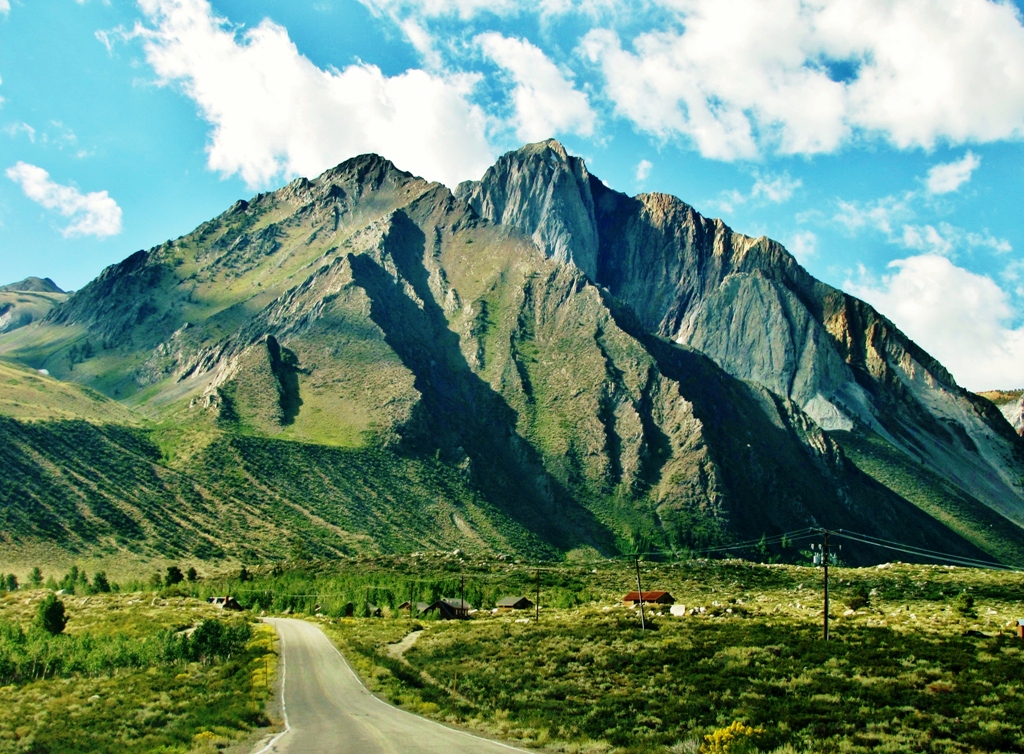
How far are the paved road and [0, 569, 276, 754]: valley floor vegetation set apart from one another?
1340 millimetres

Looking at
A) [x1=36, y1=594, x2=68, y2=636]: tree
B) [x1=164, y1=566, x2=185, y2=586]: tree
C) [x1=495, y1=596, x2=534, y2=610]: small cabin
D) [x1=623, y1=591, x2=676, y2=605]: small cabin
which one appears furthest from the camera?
[x1=164, y1=566, x2=185, y2=586]: tree

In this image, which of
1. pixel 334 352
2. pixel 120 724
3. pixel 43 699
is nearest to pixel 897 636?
pixel 120 724

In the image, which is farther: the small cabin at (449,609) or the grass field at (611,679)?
the small cabin at (449,609)

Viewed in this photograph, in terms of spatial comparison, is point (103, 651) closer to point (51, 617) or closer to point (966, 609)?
point (51, 617)

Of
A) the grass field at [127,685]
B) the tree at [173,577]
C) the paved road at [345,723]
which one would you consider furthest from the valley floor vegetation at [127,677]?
the tree at [173,577]

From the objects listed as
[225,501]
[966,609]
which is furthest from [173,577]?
[966,609]

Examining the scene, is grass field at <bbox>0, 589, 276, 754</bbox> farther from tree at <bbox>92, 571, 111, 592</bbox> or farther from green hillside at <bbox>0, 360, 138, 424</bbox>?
green hillside at <bbox>0, 360, 138, 424</bbox>

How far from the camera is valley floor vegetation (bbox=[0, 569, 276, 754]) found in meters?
26.2

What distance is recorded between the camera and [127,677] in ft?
129

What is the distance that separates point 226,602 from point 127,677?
46.9m

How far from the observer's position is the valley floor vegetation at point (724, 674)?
24000 millimetres

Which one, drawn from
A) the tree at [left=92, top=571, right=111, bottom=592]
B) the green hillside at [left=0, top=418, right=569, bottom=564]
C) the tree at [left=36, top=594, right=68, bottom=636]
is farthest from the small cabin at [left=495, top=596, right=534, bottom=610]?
the green hillside at [left=0, top=418, right=569, bottom=564]

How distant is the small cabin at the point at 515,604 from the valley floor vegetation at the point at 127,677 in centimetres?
2682

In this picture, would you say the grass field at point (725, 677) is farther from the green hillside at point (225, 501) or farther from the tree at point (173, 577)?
the green hillside at point (225, 501)
